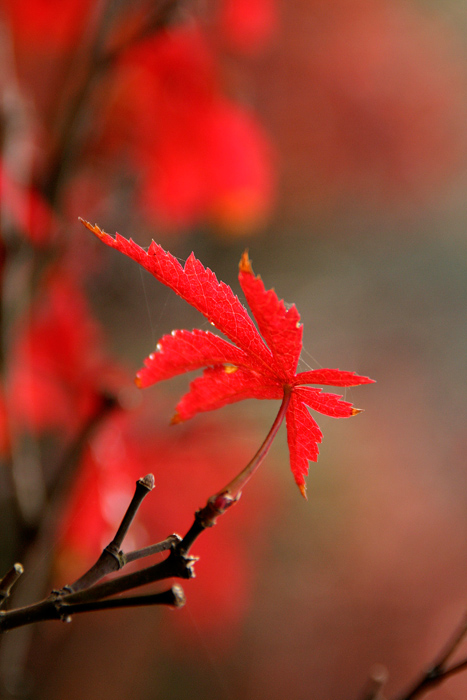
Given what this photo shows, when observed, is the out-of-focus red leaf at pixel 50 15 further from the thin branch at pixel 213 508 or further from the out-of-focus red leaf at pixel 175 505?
the thin branch at pixel 213 508

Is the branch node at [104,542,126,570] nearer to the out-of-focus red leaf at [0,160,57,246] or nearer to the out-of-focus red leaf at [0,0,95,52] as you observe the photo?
the out-of-focus red leaf at [0,160,57,246]

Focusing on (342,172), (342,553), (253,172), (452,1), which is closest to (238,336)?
(253,172)

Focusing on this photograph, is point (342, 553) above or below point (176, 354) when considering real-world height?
below

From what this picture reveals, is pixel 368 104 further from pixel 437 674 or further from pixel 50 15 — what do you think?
pixel 437 674

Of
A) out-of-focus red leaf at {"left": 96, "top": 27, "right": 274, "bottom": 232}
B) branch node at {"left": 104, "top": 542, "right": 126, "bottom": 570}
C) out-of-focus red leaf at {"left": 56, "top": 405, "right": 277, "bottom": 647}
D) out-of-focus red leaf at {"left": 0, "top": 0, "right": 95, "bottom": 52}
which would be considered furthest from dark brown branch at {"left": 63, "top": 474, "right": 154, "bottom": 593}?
out-of-focus red leaf at {"left": 0, "top": 0, "right": 95, "bottom": 52}

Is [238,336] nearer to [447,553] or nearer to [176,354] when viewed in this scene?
[176,354]
